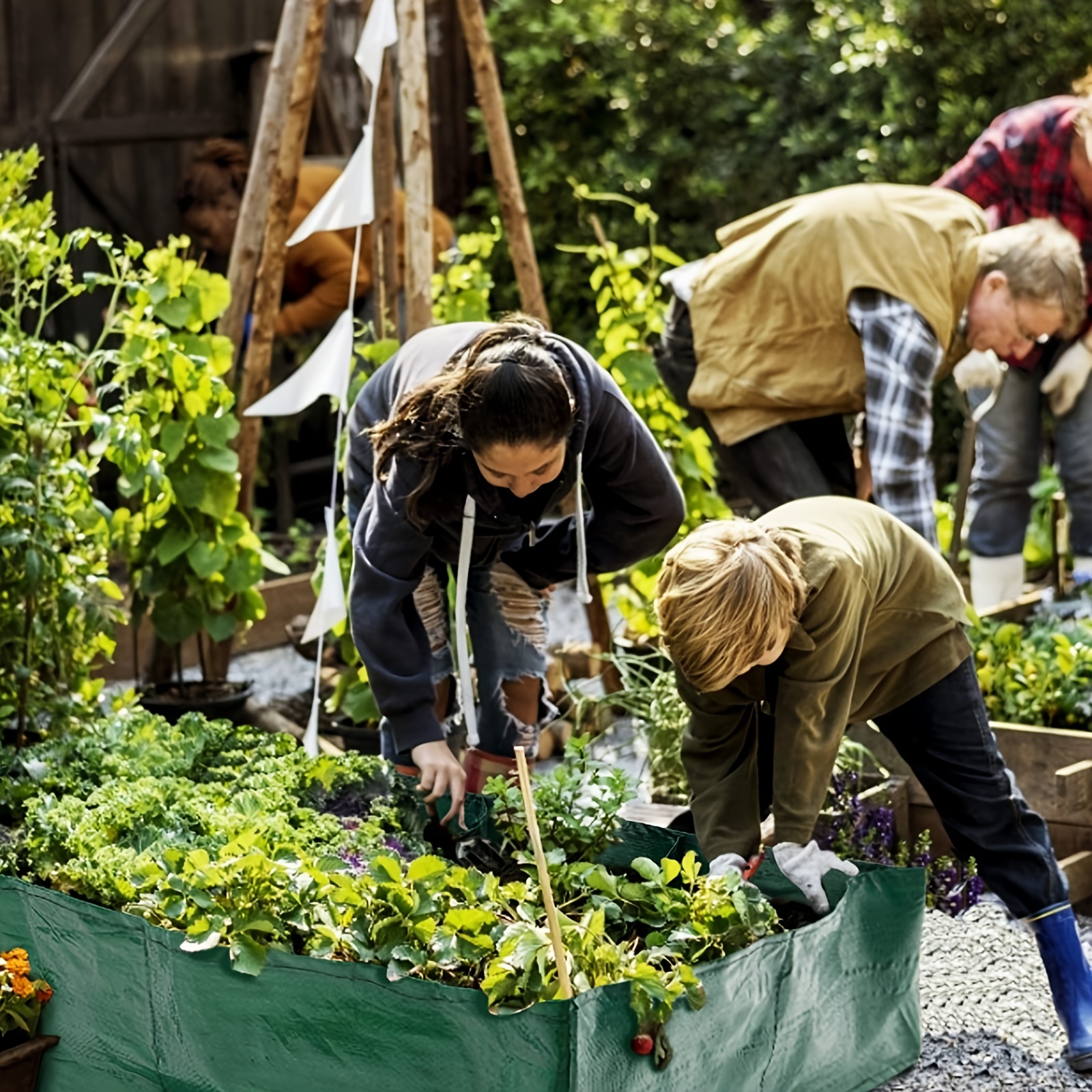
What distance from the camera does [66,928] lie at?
2.54 metres

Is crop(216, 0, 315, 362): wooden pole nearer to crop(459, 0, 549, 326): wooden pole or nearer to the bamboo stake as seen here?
crop(459, 0, 549, 326): wooden pole

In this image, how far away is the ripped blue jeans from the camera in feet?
10.6

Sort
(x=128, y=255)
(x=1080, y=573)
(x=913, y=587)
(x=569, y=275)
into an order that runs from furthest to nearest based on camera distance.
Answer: (x=569, y=275) → (x=1080, y=573) → (x=128, y=255) → (x=913, y=587)

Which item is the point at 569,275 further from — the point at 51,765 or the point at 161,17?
the point at 51,765

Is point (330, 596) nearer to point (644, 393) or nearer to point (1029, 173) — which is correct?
point (644, 393)

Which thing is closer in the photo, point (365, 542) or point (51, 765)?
point (365, 542)

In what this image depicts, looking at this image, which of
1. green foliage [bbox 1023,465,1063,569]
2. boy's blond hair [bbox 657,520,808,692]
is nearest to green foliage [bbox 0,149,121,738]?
boy's blond hair [bbox 657,520,808,692]

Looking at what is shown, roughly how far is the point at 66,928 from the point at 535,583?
1132 millimetres

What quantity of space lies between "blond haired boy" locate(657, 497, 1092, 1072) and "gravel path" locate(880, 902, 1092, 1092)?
0.10 metres

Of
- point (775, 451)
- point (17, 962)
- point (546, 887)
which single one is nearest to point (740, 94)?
point (775, 451)

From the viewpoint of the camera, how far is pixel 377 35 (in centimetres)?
402

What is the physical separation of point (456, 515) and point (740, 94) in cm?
438

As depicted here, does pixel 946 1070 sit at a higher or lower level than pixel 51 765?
lower

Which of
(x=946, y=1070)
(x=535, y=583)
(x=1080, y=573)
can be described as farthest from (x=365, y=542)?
(x=1080, y=573)
